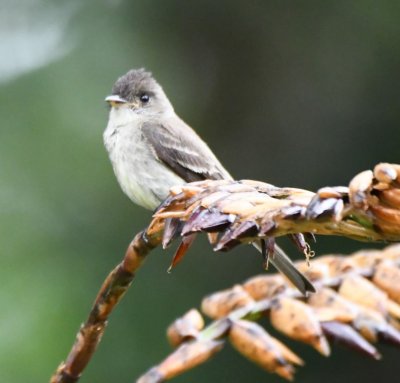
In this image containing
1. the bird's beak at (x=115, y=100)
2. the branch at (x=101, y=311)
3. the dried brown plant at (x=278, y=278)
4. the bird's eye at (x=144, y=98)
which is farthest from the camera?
the bird's eye at (x=144, y=98)

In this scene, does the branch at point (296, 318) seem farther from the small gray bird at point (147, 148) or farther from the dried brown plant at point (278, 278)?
the small gray bird at point (147, 148)

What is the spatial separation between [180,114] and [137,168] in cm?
153

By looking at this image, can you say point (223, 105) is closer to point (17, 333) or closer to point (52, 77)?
point (52, 77)

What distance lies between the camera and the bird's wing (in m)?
3.88

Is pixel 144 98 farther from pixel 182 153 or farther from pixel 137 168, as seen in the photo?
pixel 137 168

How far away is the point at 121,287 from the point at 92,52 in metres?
4.00

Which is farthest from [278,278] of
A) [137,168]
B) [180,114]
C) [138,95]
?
[180,114]

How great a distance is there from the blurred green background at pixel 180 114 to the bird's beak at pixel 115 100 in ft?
2.38

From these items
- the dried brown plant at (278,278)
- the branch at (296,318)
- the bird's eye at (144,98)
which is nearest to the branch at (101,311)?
the dried brown plant at (278,278)

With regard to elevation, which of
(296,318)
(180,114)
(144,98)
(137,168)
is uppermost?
(296,318)

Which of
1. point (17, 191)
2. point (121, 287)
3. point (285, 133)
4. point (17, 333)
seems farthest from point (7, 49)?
point (121, 287)

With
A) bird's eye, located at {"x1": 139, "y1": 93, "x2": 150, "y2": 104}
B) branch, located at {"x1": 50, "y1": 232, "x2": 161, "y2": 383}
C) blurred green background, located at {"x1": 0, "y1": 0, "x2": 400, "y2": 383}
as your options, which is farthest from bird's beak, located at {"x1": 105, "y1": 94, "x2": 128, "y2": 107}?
branch, located at {"x1": 50, "y1": 232, "x2": 161, "y2": 383}

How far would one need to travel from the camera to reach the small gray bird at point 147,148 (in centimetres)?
381

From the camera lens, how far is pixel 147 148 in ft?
13.0
